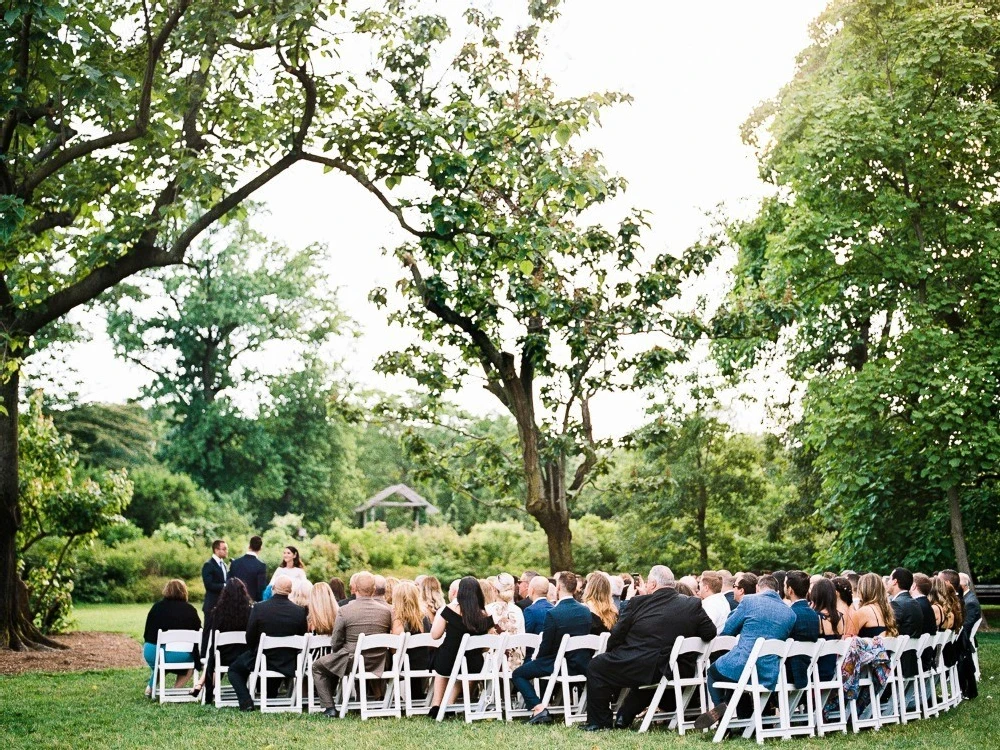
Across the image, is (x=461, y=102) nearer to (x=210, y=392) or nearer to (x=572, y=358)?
(x=572, y=358)

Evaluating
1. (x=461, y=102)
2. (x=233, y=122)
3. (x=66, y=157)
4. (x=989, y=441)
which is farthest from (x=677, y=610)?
(x=989, y=441)

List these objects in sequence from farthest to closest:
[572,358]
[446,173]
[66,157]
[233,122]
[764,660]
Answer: [572,358], [233,122], [446,173], [66,157], [764,660]

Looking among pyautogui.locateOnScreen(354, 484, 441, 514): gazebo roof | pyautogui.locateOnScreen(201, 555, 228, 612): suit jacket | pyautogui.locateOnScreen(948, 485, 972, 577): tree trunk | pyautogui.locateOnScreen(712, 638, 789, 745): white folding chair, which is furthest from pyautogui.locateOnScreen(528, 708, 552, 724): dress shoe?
pyautogui.locateOnScreen(354, 484, 441, 514): gazebo roof

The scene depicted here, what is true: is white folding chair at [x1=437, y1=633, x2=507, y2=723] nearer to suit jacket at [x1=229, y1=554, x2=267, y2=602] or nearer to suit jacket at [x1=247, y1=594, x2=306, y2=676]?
suit jacket at [x1=247, y1=594, x2=306, y2=676]

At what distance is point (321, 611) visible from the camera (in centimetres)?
1167

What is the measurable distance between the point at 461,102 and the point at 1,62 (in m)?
4.71

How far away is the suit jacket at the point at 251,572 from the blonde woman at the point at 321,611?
109 inches

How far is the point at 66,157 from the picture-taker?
410 inches

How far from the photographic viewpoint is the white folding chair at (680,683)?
373 inches

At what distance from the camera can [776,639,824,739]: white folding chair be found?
9.11 metres

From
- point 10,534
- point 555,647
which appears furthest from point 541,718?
point 10,534

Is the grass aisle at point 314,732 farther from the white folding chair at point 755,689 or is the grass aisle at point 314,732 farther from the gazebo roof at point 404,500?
the gazebo roof at point 404,500

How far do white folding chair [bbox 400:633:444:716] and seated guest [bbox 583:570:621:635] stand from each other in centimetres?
151

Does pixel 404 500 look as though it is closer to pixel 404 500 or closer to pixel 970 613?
pixel 404 500
